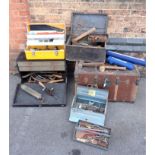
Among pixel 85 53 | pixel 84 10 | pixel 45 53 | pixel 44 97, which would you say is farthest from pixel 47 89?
pixel 84 10

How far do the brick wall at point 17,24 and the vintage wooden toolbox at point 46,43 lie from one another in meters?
0.16

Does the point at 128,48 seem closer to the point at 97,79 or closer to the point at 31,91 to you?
the point at 97,79

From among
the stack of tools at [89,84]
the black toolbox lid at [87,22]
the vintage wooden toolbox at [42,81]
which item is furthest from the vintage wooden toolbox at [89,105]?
the black toolbox lid at [87,22]

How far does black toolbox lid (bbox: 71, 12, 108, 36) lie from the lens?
3248 millimetres

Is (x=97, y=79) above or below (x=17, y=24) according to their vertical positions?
below

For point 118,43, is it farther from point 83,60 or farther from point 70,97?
point 70,97

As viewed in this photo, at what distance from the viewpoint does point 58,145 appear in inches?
101

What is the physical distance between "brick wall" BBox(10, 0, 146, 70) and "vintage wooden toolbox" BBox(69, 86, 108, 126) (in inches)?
36.5

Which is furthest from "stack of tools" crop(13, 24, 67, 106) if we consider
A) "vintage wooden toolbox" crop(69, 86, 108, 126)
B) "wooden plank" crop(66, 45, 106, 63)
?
"vintage wooden toolbox" crop(69, 86, 108, 126)

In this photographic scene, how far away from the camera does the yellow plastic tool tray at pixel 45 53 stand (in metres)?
3.05

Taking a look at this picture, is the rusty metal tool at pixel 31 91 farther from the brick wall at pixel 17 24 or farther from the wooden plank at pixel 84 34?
the wooden plank at pixel 84 34

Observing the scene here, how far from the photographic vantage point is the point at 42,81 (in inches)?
131

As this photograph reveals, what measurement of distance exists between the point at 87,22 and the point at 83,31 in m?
0.13
